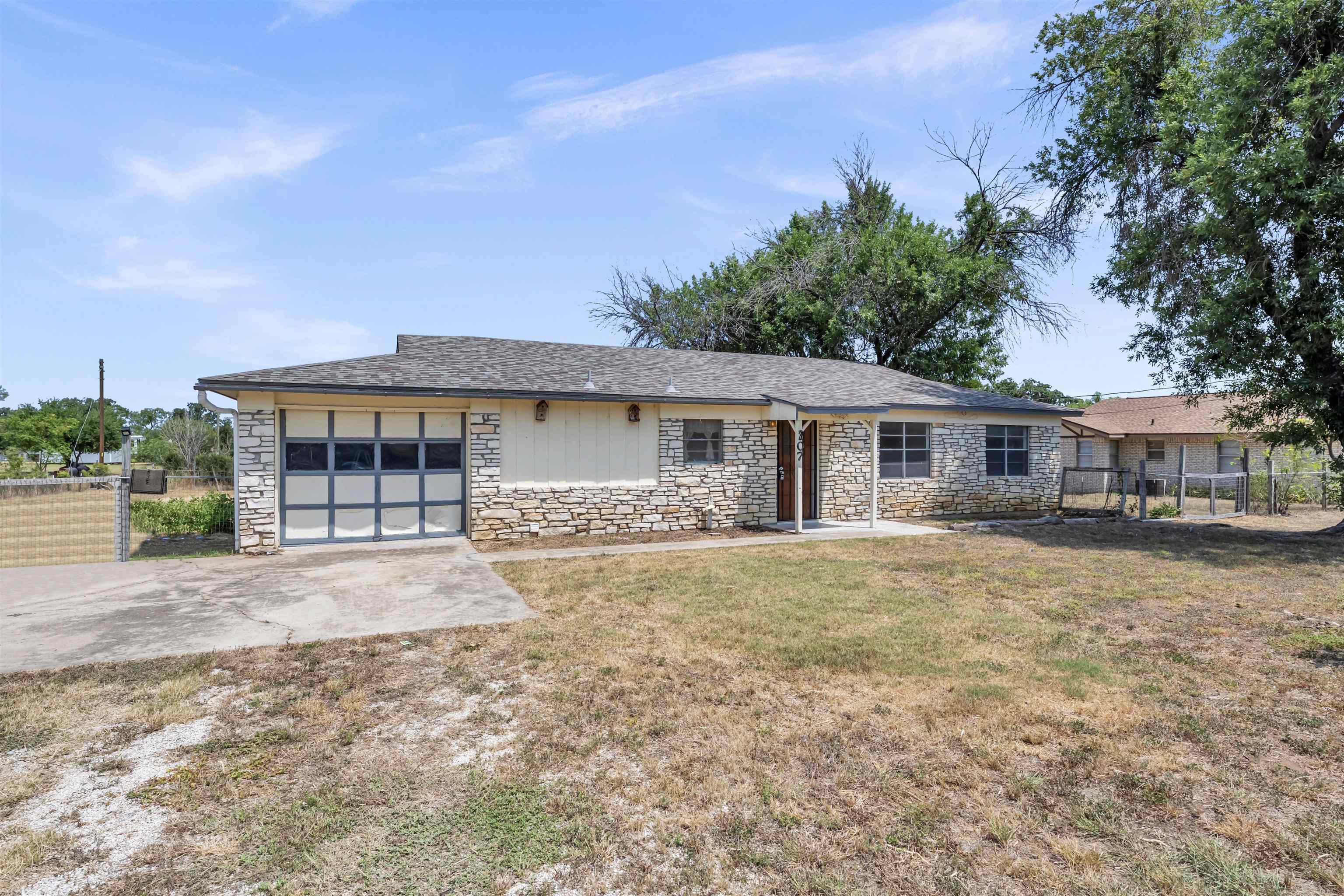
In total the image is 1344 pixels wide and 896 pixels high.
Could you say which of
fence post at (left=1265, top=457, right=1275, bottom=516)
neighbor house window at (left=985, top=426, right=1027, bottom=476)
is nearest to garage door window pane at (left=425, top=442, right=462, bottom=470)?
neighbor house window at (left=985, top=426, right=1027, bottom=476)

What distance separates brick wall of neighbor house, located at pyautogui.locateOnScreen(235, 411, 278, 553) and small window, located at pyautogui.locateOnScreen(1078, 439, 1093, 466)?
28.2 m

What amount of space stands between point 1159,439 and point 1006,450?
48.1ft

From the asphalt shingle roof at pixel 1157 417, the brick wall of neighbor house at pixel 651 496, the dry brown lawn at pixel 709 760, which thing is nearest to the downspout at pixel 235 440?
the brick wall of neighbor house at pixel 651 496

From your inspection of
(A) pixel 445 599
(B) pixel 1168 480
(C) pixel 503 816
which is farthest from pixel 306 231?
(B) pixel 1168 480

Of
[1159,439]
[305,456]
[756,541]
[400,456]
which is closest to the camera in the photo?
[305,456]

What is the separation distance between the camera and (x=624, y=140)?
1438 cm

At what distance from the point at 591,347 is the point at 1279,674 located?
41.4 feet

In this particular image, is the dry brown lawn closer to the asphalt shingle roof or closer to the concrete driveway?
the concrete driveway

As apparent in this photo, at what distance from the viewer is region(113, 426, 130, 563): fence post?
8.46m

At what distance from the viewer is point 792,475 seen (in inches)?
516

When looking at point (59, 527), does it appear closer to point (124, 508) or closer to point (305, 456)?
point (124, 508)

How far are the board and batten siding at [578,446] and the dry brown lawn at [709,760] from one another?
529 centimetres

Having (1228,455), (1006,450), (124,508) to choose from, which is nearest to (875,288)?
(1006,450)

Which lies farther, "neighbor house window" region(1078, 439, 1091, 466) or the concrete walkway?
"neighbor house window" region(1078, 439, 1091, 466)
